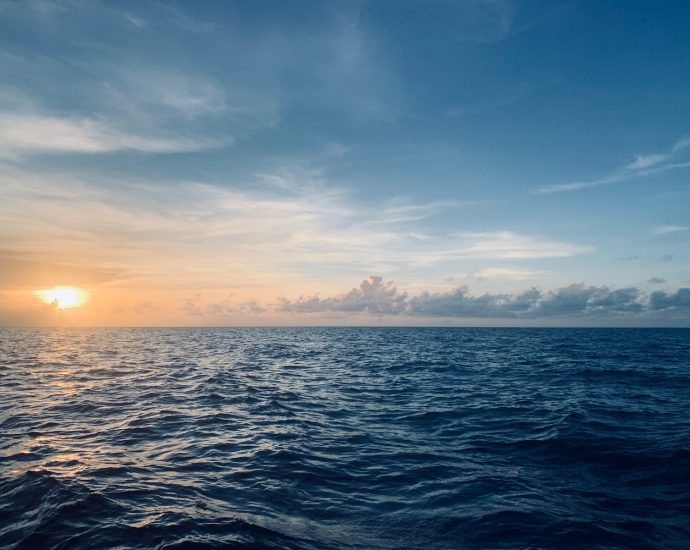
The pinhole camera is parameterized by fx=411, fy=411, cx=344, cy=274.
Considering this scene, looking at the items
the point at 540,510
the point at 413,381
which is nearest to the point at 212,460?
the point at 540,510

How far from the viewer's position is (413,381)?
3234cm

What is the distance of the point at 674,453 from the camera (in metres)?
14.5

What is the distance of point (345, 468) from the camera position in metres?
13.7

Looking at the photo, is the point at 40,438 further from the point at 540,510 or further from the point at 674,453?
the point at 674,453

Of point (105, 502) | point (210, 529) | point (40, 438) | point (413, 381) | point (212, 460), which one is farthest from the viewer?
point (413, 381)

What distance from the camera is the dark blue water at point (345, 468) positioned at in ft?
30.9

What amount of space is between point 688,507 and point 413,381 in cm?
2199

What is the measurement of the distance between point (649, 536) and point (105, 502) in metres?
13.1

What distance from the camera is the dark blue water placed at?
9.42 m

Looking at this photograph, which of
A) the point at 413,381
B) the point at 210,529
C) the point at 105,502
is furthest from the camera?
the point at 413,381

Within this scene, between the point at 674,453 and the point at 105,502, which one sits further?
the point at 674,453

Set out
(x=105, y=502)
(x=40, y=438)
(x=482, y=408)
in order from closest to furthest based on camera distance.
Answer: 1. (x=105, y=502)
2. (x=40, y=438)
3. (x=482, y=408)

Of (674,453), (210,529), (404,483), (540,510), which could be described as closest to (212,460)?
(210,529)

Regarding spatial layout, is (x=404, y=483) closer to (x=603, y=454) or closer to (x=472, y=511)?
(x=472, y=511)
